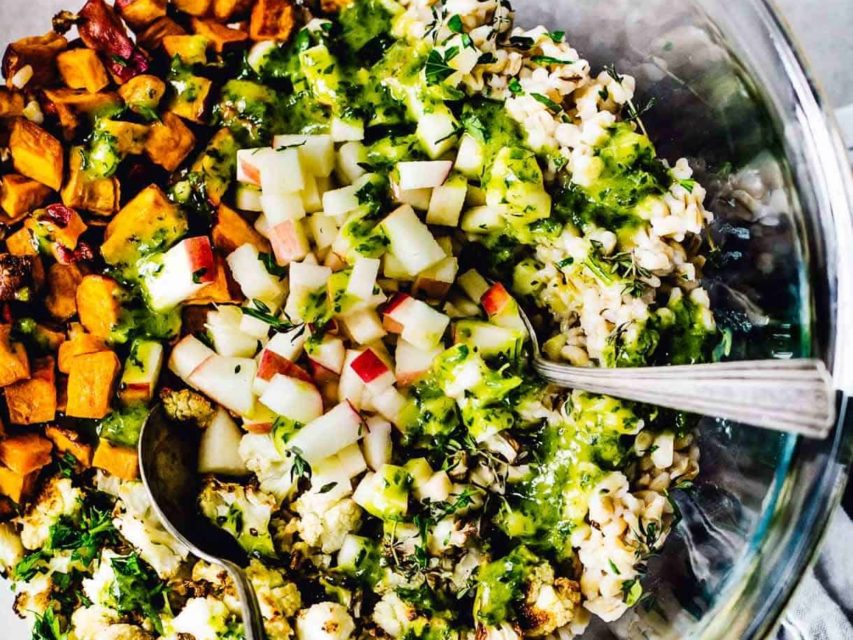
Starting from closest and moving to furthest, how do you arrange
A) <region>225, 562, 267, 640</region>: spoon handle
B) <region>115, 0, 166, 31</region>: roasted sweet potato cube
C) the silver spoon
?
the silver spoon
<region>225, 562, 267, 640</region>: spoon handle
<region>115, 0, 166, 31</region>: roasted sweet potato cube

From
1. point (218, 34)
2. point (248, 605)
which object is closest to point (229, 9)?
point (218, 34)

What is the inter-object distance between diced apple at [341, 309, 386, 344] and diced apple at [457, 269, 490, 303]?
21 cm

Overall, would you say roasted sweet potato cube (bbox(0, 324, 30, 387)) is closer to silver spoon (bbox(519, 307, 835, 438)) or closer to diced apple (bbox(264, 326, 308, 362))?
diced apple (bbox(264, 326, 308, 362))

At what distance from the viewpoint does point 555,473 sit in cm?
175

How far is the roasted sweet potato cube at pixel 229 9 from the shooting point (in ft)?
6.20

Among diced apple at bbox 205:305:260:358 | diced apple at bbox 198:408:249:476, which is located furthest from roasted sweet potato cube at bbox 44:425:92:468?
diced apple at bbox 205:305:260:358

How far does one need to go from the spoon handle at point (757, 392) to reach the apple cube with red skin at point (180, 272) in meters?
0.90

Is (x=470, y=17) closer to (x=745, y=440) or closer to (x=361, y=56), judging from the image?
(x=361, y=56)

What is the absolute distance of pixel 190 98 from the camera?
1.86 metres

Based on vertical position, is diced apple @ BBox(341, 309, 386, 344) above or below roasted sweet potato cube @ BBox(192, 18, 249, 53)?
below

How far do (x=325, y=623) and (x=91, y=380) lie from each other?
2.25 feet

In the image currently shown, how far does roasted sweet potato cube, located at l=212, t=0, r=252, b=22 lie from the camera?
1.89 m

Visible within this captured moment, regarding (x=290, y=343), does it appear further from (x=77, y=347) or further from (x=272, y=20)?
(x=272, y=20)

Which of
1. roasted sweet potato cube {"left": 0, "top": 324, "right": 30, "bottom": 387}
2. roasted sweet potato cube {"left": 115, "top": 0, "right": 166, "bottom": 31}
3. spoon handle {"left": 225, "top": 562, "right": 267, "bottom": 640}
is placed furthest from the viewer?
roasted sweet potato cube {"left": 115, "top": 0, "right": 166, "bottom": 31}
